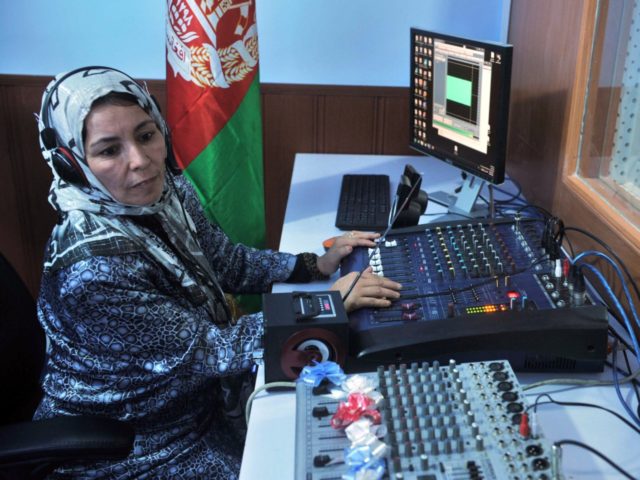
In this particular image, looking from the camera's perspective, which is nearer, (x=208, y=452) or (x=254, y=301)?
(x=208, y=452)

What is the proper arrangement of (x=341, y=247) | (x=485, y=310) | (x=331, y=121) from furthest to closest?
(x=331, y=121)
(x=341, y=247)
(x=485, y=310)

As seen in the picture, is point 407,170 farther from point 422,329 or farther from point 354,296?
point 422,329

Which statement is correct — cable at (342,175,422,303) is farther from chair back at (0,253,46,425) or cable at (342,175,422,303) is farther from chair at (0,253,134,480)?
chair back at (0,253,46,425)

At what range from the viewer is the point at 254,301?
87.3 inches

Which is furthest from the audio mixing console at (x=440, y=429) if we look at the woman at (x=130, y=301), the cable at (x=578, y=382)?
the woman at (x=130, y=301)

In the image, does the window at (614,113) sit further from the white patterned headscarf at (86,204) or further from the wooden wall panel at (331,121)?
the wooden wall panel at (331,121)

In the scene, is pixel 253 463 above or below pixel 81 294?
below

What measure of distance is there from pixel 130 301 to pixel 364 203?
0.86 meters

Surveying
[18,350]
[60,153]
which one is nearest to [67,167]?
[60,153]

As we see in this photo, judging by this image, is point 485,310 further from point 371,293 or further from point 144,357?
point 144,357

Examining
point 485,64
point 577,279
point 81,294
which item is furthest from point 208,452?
point 485,64

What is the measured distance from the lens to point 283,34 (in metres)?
2.46

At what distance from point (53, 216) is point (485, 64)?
5.98ft

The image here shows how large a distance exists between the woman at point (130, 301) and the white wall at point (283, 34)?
1139 millimetres
